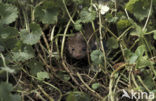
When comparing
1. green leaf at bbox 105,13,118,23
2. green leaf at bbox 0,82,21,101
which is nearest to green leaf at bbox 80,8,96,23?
green leaf at bbox 105,13,118,23

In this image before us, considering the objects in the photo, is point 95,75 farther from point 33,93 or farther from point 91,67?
point 33,93

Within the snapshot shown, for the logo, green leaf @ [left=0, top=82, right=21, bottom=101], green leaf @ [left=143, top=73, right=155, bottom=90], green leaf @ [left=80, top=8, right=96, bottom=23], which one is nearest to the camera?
green leaf @ [left=0, top=82, right=21, bottom=101]

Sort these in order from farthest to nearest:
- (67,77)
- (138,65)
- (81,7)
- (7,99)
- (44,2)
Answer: (81,7) → (44,2) → (67,77) → (138,65) → (7,99)

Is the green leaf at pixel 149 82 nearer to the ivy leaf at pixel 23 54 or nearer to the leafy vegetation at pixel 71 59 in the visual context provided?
the leafy vegetation at pixel 71 59

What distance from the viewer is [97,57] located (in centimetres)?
129

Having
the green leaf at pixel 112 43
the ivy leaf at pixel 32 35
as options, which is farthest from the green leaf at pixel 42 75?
the green leaf at pixel 112 43

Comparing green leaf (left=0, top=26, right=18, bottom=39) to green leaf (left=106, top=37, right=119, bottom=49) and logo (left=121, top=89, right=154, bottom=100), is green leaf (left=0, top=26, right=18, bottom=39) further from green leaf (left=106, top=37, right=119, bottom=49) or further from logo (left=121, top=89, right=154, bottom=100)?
logo (left=121, top=89, right=154, bottom=100)

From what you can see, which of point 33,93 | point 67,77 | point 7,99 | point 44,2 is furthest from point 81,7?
point 7,99

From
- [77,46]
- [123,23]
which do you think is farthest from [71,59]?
[123,23]

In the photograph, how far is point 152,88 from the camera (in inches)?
49.9

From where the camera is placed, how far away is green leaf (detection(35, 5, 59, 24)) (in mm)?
1392

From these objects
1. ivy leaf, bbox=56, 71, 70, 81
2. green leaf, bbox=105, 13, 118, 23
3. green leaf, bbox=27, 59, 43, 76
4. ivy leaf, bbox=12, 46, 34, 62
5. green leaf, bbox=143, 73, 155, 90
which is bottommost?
green leaf, bbox=143, 73, 155, 90

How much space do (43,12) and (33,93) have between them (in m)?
0.46

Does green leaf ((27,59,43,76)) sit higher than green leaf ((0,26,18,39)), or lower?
lower
